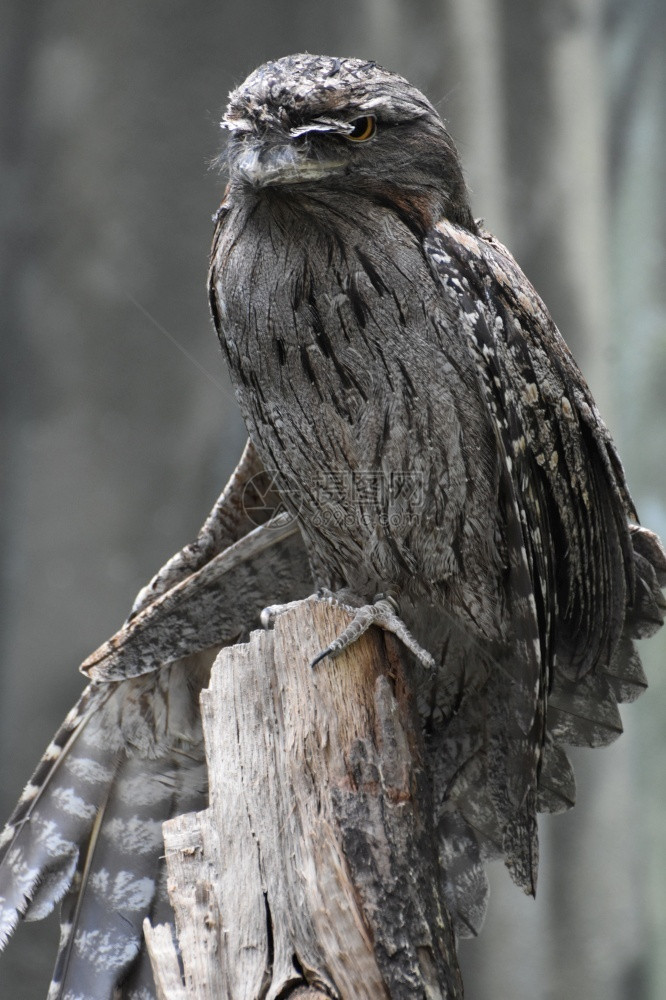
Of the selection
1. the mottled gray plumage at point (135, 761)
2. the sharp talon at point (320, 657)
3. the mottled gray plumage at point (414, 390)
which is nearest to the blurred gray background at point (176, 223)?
the mottled gray plumage at point (135, 761)

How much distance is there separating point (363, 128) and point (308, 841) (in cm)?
103

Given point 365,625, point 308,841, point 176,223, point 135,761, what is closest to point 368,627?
point 365,625

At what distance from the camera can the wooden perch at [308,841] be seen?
1232 millimetres

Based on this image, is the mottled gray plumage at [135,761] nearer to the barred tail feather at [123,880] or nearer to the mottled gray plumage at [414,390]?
the barred tail feather at [123,880]

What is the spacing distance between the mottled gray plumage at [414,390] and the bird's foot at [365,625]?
160 millimetres

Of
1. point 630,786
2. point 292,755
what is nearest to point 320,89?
point 292,755

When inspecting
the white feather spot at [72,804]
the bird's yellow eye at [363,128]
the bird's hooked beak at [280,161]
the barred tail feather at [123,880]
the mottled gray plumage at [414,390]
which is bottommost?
the barred tail feather at [123,880]

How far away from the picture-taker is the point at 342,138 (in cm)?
138

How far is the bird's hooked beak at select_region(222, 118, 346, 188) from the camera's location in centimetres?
134

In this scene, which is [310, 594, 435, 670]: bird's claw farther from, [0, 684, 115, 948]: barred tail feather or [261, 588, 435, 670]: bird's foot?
[0, 684, 115, 948]: barred tail feather

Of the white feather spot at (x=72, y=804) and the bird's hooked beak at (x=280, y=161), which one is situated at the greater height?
the bird's hooked beak at (x=280, y=161)

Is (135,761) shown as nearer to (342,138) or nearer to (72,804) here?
(72,804)

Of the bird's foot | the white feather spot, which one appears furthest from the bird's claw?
the white feather spot

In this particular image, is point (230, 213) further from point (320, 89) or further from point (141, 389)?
point (141, 389)
